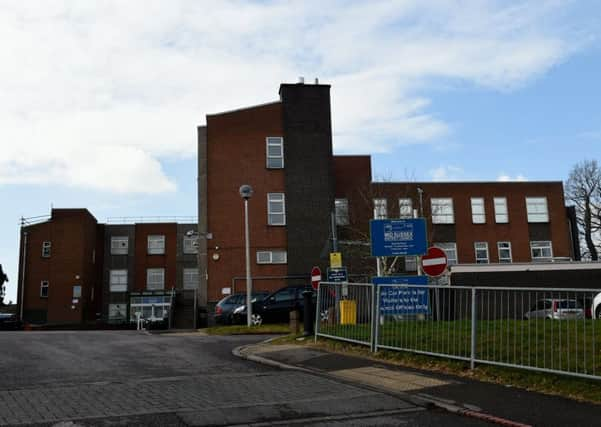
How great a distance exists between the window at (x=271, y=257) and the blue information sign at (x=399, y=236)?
22.2 m

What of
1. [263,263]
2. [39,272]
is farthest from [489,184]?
[39,272]

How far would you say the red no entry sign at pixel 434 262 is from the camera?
13.7m

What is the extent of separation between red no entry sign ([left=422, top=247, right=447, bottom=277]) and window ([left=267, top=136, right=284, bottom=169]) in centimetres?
2456

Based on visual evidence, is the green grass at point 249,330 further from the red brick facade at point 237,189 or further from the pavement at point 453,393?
the red brick facade at point 237,189

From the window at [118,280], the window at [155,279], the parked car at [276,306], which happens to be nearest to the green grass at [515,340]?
the parked car at [276,306]

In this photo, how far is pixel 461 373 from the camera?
10.1m

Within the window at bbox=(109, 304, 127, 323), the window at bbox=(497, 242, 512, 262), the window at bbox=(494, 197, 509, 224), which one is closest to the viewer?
the window at bbox=(497, 242, 512, 262)

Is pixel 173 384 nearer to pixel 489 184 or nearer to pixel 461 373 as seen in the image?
pixel 461 373

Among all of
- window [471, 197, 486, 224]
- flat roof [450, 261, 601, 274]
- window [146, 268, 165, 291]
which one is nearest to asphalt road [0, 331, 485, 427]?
flat roof [450, 261, 601, 274]

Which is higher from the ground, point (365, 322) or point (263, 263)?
point (263, 263)

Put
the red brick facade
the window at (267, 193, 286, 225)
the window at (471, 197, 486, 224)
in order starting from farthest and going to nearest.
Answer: the window at (471, 197, 486, 224), the window at (267, 193, 286, 225), the red brick facade

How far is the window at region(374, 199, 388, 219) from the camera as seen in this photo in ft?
132

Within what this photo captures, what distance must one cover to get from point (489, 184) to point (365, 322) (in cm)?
4138

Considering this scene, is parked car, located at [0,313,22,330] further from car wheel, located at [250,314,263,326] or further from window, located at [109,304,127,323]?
window, located at [109,304,127,323]
